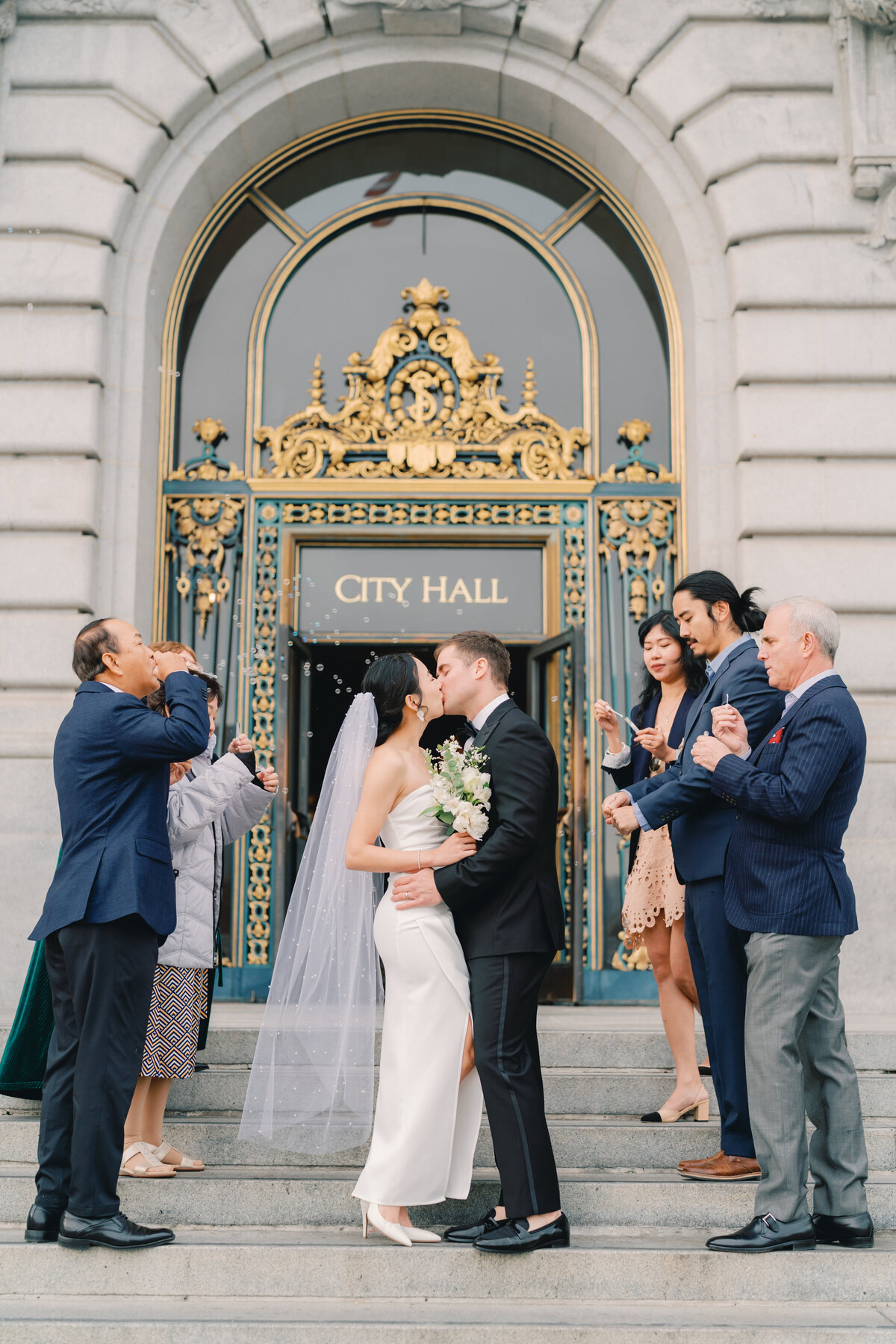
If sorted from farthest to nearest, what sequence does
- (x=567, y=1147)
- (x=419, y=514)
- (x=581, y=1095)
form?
(x=419, y=514)
(x=581, y=1095)
(x=567, y=1147)

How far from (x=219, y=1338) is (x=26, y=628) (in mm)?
5270

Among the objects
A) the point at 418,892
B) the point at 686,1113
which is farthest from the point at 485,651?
the point at 686,1113

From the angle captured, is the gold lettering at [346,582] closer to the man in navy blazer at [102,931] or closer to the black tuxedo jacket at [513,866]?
the man in navy blazer at [102,931]

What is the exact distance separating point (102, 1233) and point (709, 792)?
2.75 metres

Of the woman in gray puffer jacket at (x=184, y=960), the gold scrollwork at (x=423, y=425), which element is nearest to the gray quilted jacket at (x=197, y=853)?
the woman in gray puffer jacket at (x=184, y=960)

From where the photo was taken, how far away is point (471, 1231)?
4242 millimetres

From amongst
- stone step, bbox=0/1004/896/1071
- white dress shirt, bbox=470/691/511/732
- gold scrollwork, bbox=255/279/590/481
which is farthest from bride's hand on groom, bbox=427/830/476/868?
gold scrollwork, bbox=255/279/590/481

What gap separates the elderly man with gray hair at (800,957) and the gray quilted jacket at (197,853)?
1.95m

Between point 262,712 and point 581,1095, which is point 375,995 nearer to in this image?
point 581,1095

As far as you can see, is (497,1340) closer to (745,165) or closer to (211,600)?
(211,600)

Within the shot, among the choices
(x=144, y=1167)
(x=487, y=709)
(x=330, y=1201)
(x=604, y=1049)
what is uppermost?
(x=487, y=709)

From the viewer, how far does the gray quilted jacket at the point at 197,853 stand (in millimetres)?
4941

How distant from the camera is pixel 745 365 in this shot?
834cm

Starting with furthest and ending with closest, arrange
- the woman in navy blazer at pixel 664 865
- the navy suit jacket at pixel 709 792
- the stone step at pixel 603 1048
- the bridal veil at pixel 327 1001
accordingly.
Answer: the stone step at pixel 603 1048 → the woman in navy blazer at pixel 664 865 → the navy suit jacket at pixel 709 792 → the bridal veil at pixel 327 1001
